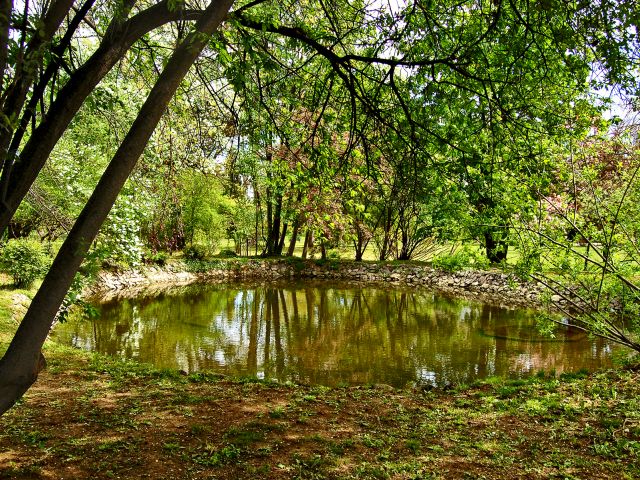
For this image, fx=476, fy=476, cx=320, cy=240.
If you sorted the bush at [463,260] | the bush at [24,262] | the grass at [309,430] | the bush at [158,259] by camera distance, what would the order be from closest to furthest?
1. the grass at [309,430]
2. the bush at [463,260]
3. the bush at [24,262]
4. the bush at [158,259]

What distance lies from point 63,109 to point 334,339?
875cm

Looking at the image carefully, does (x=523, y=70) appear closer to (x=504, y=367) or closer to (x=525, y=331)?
(x=504, y=367)

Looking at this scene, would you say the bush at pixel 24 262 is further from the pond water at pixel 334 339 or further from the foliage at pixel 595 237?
the foliage at pixel 595 237

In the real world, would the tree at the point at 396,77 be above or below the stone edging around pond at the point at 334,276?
above

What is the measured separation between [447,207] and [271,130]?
267 centimetres

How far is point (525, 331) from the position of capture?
11.3 metres

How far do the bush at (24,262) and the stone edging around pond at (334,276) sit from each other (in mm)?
4026

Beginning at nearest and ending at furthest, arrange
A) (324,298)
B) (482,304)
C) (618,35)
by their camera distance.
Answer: (618,35) → (482,304) → (324,298)

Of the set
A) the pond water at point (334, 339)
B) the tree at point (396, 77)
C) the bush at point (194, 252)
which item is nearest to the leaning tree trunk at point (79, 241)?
the tree at point (396, 77)

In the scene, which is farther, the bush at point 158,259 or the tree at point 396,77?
the bush at point 158,259

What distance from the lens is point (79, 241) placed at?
2367 mm

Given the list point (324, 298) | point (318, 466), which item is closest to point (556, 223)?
point (318, 466)

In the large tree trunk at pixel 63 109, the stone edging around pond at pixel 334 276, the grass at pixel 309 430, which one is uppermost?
the large tree trunk at pixel 63 109

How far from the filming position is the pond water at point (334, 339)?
326 inches
